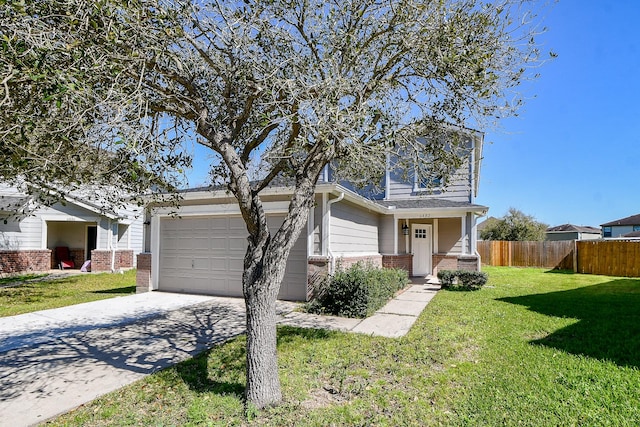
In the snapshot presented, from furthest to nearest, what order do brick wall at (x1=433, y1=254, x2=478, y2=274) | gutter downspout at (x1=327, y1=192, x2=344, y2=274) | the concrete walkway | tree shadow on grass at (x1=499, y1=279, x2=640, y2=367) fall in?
brick wall at (x1=433, y1=254, x2=478, y2=274) → gutter downspout at (x1=327, y1=192, x2=344, y2=274) → tree shadow on grass at (x1=499, y1=279, x2=640, y2=367) → the concrete walkway

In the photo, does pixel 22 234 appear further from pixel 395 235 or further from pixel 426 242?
pixel 426 242

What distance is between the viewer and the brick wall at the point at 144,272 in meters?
11.7

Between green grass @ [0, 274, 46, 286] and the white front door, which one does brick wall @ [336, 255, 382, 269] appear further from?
green grass @ [0, 274, 46, 286]

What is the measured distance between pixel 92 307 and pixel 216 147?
24.9 feet

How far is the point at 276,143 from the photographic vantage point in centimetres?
618

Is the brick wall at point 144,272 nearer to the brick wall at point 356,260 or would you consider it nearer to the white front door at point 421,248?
the brick wall at point 356,260

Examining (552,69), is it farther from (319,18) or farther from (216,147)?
(216,147)

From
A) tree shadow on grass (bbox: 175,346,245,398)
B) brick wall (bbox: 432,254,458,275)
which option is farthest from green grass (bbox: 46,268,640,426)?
brick wall (bbox: 432,254,458,275)

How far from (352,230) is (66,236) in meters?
16.4

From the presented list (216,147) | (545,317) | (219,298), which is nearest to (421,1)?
(216,147)

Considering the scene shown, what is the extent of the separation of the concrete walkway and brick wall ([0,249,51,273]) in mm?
8899

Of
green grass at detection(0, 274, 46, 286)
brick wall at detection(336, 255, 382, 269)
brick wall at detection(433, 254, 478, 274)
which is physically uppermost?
brick wall at detection(336, 255, 382, 269)

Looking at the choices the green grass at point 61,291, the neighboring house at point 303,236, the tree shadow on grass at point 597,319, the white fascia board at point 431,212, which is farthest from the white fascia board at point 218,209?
the tree shadow on grass at point 597,319

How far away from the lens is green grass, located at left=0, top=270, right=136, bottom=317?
972cm
